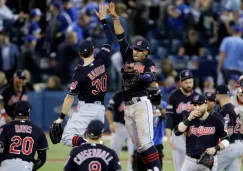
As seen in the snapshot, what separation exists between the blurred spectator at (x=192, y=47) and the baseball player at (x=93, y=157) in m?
14.1

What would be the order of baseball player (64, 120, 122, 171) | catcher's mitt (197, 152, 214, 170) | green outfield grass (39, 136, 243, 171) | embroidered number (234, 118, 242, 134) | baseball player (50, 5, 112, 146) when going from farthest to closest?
1. green outfield grass (39, 136, 243, 171)
2. embroidered number (234, 118, 242, 134)
3. baseball player (50, 5, 112, 146)
4. catcher's mitt (197, 152, 214, 170)
5. baseball player (64, 120, 122, 171)

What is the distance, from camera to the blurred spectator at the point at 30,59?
75.9 feet

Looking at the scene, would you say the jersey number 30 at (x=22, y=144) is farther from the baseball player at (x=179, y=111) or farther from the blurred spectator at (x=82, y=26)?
the blurred spectator at (x=82, y=26)

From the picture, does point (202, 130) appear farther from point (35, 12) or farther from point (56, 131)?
point (35, 12)

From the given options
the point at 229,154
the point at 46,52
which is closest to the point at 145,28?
the point at 46,52

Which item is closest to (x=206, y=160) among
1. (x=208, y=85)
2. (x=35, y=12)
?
(x=208, y=85)

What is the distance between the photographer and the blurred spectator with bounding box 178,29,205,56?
24.2 metres

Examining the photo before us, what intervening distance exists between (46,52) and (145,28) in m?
3.10

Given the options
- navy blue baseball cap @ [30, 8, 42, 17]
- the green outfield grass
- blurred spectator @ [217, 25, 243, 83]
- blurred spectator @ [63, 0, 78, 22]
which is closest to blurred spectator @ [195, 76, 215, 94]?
blurred spectator @ [217, 25, 243, 83]

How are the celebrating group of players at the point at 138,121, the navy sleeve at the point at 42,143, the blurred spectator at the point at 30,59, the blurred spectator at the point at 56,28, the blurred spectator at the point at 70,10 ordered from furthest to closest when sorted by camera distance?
the blurred spectator at the point at 70,10 < the blurred spectator at the point at 56,28 < the blurred spectator at the point at 30,59 < the navy sleeve at the point at 42,143 < the celebrating group of players at the point at 138,121

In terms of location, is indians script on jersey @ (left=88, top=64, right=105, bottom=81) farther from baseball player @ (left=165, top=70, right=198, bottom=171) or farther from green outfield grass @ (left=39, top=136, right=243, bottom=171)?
green outfield grass @ (left=39, top=136, right=243, bottom=171)

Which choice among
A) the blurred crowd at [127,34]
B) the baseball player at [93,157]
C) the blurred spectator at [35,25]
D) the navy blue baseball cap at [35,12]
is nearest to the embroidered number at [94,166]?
the baseball player at [93,157]

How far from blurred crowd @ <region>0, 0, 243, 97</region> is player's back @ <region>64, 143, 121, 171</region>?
10.9 m

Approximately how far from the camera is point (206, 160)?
489 inches
